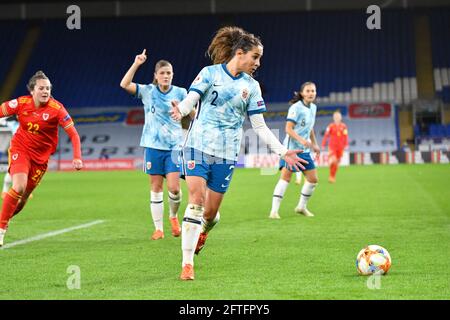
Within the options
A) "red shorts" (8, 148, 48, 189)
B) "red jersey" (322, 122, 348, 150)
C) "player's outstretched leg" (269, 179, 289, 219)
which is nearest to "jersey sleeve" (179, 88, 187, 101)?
"red shorts" (8, 148, 48, 189)

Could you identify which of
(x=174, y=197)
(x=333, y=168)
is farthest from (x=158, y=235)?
(x=333, y=168)

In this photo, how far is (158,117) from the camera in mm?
9711

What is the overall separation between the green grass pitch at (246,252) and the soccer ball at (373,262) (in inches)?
4.5

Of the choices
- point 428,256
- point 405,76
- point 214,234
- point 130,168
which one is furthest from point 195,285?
point 405,76

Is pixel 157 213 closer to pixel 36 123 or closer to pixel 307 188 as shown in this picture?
pixel 36 123

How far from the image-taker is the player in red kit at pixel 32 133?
8.70m

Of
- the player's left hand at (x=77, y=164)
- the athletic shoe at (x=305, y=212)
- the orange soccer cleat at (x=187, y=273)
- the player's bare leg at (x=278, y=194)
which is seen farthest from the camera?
the athletic shoe at (x=305, y=212)

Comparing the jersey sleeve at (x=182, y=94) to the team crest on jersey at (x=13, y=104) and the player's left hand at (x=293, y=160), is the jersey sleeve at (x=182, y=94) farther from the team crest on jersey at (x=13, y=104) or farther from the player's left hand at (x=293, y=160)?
the player's left hand at (x=293, y=160)

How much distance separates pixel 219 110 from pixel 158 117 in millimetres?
3252

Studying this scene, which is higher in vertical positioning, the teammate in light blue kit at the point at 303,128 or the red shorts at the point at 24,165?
the teammate in light blue kit at the point at 303,128

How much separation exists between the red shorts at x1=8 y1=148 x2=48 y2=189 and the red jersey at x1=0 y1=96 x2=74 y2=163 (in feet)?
0.20

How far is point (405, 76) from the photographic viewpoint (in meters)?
39.3

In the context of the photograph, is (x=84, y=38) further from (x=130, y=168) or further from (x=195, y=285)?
(x=195, y=285)

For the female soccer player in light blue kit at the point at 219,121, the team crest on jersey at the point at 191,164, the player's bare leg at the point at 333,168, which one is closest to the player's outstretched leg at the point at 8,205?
the female soccer player in light blue kit at the point at 219,121
